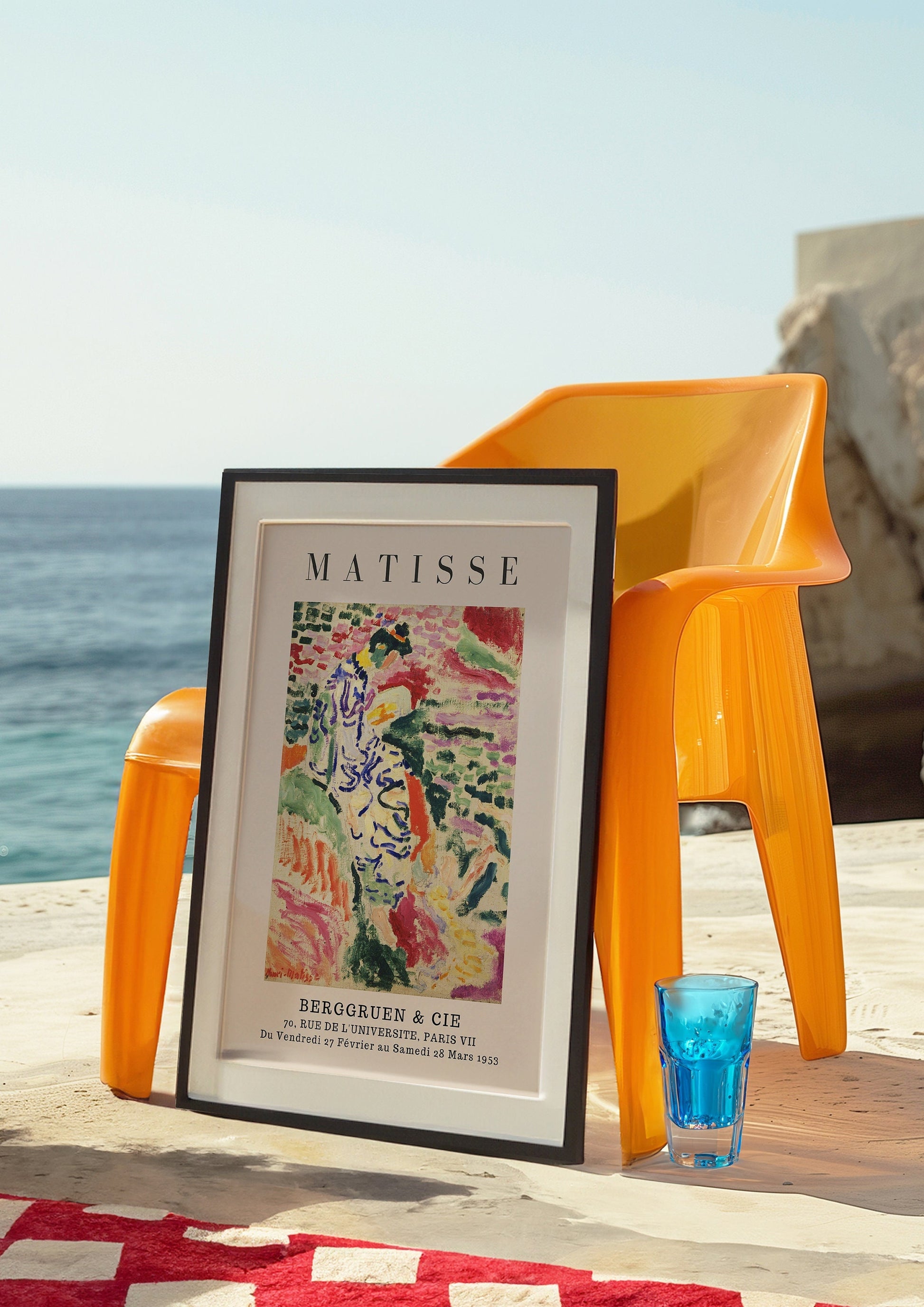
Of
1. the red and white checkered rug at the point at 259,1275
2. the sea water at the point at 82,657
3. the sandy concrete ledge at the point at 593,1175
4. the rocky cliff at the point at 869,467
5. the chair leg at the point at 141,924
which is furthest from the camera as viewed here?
the sea water at the point at 82,657

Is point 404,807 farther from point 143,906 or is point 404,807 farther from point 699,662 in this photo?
point 699,662

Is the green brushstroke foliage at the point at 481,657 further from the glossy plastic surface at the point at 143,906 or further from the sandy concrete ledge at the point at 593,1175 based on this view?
the sandy concrete ledge at the point at 593,1175

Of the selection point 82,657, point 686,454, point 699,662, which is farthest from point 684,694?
point 82,657

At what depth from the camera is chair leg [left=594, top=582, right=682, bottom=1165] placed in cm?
156

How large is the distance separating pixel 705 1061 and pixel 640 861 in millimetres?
249

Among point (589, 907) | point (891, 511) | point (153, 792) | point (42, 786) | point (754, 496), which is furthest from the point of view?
point (42, 786)

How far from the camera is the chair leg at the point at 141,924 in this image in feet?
5.95

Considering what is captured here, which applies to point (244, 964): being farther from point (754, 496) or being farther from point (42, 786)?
point (42, 786)

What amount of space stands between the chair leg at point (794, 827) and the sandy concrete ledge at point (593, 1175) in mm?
109

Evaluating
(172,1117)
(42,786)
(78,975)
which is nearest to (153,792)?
(172,1117)

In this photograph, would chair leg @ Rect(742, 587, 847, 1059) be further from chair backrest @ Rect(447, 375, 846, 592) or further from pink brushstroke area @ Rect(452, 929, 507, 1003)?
pink brushstroke area @ Rect(452, 929, 507, 1003)

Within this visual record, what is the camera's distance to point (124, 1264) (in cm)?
125

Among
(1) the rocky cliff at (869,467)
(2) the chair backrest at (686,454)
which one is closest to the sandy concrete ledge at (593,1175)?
(2) the chair backrest at (686,454)

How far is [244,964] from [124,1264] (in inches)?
19.7
